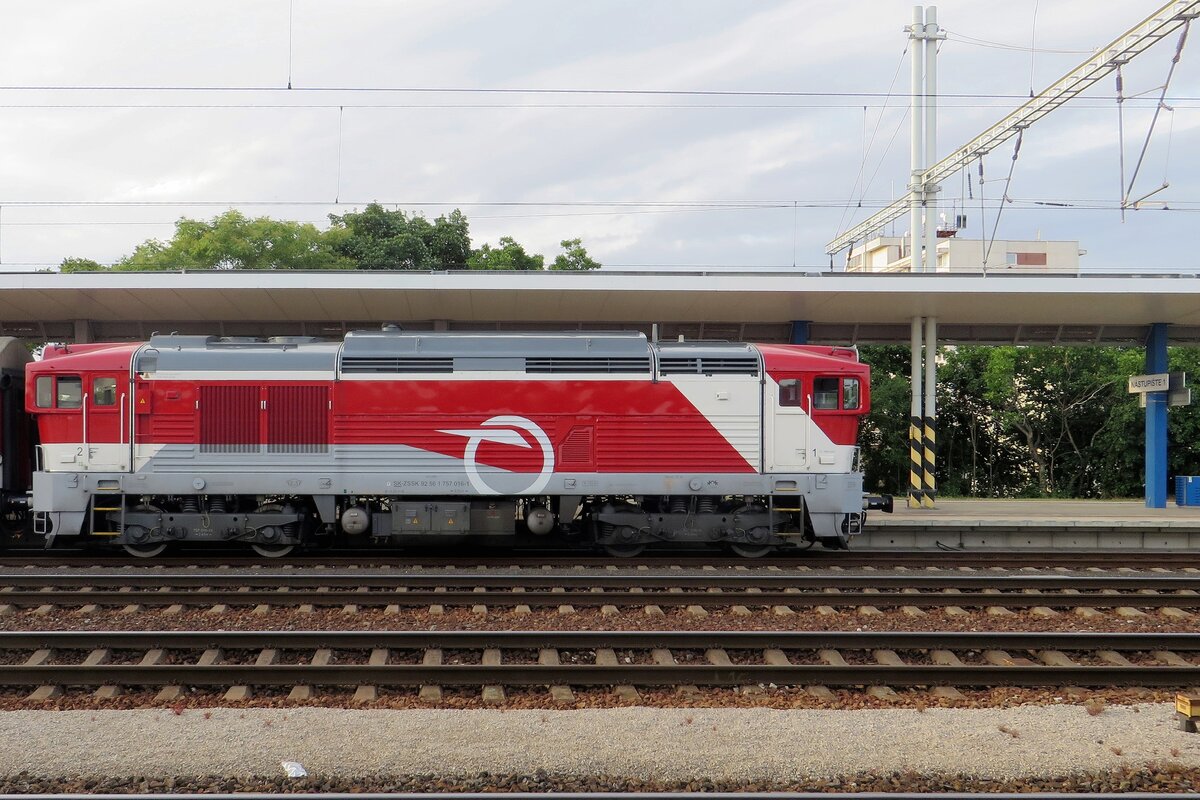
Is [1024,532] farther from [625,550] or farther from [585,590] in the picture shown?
[585,590]

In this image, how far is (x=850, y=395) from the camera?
45.6 feet

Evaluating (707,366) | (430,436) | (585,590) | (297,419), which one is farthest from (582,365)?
(297,419)

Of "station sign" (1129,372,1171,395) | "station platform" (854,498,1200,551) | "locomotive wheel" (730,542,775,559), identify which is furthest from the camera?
"station sign" (1129,372,1171,395)

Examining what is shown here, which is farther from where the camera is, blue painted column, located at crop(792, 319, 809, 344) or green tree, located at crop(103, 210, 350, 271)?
green tree, located at crop(103, 210, 350, 271)

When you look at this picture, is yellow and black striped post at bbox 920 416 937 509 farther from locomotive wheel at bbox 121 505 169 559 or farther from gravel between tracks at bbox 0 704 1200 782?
locomotive wheel at bbox 121 505 169 559

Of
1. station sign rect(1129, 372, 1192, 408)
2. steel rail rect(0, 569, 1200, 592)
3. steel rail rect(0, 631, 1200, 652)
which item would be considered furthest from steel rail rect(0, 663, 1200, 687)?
station sign rect(1129, 372, 1192, 408)

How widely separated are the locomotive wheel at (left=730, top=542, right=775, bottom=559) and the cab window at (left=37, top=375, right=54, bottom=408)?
10.7 meters

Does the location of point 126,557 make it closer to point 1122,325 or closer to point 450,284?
point 450,284

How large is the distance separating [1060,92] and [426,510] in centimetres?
1762

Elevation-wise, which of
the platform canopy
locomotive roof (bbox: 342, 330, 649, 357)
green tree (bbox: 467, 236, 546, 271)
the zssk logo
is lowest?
the zssk logo

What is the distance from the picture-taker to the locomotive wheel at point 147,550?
1388 centimetres

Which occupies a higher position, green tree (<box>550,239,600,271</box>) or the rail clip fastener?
green tree (<box>550,239,600,271</box>)

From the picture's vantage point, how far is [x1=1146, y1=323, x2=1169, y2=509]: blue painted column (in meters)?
21.3

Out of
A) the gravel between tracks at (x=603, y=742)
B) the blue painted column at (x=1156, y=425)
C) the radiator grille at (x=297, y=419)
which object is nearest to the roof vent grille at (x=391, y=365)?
the radiator grille at (x=297, y=419)
